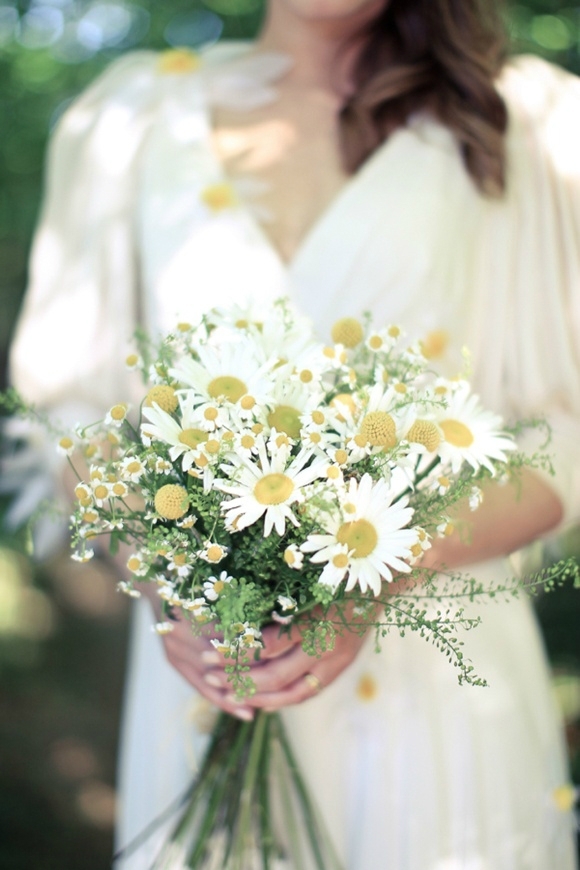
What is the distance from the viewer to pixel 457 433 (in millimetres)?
913

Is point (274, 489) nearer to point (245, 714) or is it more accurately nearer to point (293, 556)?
point (293, 556)

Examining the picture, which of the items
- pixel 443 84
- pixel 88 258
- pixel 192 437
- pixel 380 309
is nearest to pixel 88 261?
pixel 88 258

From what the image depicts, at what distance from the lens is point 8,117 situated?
83.2 inches

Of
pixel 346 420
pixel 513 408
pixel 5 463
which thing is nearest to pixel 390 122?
A: pixel 513 408

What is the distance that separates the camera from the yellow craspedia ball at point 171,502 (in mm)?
817

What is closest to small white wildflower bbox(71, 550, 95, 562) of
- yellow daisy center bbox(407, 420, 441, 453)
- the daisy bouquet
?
the daisy bouquet

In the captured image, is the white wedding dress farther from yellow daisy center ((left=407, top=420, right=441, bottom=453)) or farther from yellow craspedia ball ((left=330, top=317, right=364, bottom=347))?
yellow daisy center ((left=407, top=420, right=441, bottom=453))

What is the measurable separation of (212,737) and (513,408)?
712mm

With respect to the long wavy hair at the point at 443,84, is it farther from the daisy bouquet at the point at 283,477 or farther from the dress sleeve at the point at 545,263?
the daisy bouquet at the point at 283,477

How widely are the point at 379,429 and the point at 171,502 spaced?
0.21m

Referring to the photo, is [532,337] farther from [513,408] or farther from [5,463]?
[5,463]

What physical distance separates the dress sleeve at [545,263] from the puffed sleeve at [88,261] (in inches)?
24.8

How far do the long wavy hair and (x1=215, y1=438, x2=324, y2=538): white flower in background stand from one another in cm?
81

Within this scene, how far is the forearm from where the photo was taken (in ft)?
4.00
